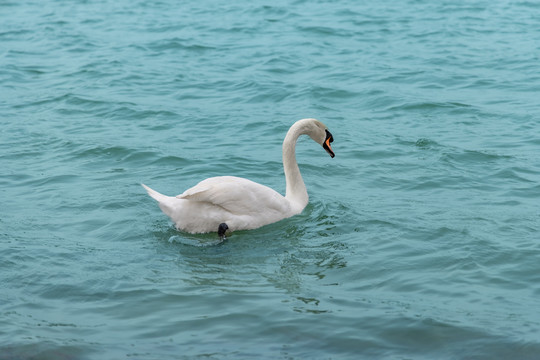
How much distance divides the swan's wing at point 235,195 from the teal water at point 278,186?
0.25 metres

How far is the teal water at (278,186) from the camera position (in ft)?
20.6

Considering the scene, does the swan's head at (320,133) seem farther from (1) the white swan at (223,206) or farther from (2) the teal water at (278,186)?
(1) the white swan at (223,206)

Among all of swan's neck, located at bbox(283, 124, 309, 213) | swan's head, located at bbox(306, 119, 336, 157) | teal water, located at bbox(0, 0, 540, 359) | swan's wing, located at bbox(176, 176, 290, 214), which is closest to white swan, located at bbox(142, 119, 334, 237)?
swan's wing, located at bbox(176, 176, 290, 214)

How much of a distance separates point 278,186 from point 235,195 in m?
1.93

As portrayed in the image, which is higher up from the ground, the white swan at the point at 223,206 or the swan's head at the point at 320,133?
the swan's head at the point at 320,133

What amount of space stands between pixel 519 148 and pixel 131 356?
268 inches

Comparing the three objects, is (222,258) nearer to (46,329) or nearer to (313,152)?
(46,329)

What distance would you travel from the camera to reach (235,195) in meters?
8.25

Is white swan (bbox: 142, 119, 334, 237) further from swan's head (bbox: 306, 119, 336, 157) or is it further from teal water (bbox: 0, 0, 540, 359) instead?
swan's head (bbox: 306, 119, 336, 157)

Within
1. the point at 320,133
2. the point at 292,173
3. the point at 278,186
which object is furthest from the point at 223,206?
the point at 278,186

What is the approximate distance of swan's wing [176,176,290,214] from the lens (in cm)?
812

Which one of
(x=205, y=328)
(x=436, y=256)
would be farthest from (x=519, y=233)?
(x=205, y=328)

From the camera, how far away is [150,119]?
42.3ft

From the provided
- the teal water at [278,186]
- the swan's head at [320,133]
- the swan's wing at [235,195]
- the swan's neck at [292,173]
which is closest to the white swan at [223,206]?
the swan's wing at [235,195]
